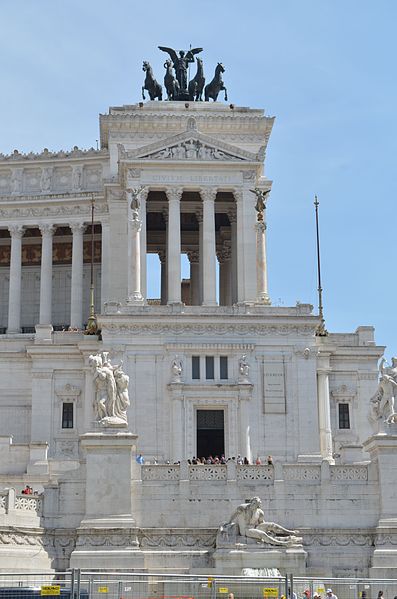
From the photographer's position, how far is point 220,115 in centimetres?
8781

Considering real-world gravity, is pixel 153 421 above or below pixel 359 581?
above

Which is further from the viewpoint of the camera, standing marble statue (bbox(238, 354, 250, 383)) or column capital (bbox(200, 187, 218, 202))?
column capital (bbox(200, 187, 218, 202))

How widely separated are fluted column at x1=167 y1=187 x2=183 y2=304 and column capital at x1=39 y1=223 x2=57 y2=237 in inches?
531

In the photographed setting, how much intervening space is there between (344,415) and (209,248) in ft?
50.7

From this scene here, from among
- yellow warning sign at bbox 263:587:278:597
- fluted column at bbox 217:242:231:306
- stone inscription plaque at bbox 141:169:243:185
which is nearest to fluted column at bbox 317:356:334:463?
stone inscription plaque at bbox 141:169:243:185

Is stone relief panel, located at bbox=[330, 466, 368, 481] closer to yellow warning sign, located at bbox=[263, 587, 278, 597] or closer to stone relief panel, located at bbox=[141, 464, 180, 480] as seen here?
stone relief panel, located at bbox=[141, 464, 180, 480]

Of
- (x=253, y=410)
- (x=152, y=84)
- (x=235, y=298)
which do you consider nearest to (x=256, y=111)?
(x=152, y=84)

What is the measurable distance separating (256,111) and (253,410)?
30.3m

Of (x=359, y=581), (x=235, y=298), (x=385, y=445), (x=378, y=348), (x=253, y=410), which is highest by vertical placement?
(x=235, y=298)

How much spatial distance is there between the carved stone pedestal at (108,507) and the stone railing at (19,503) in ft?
6.78

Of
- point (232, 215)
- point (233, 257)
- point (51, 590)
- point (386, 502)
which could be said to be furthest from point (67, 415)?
point (51, 590)

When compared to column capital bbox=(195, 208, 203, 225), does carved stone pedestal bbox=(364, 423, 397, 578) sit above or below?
below

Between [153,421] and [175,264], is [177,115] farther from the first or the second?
[153,421]

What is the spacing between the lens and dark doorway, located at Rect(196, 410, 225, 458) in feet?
217
